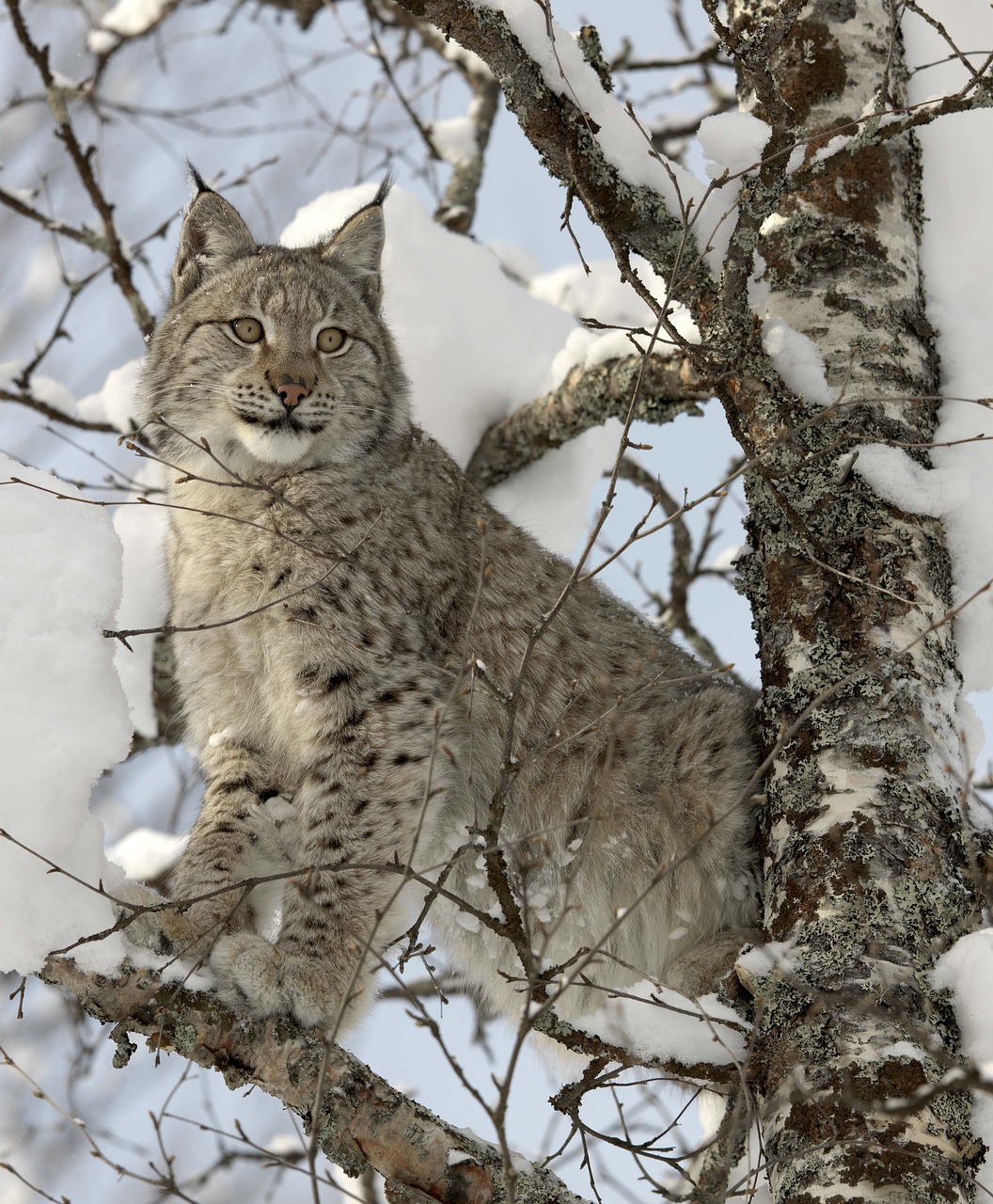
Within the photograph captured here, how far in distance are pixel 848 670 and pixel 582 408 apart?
2395 millimetres

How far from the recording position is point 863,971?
293 cm

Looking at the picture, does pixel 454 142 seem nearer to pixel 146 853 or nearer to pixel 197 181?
pixel 197 181

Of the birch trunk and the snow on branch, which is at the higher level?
the birch trunk

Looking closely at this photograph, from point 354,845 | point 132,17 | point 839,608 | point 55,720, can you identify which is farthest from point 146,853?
point 132,17

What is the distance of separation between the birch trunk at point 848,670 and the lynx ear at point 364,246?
1.55 metres

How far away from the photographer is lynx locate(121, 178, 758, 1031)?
12.6ft

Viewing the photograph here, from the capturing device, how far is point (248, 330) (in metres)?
4.50

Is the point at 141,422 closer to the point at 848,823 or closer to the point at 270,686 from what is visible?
the point at 270,686

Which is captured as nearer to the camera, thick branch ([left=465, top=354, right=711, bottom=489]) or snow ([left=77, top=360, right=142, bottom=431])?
thick branch ([left=465, top=354, right=711, bottom=489])

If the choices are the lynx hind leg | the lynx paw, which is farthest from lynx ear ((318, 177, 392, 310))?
the lynx hind leg

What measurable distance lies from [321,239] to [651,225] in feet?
6.48

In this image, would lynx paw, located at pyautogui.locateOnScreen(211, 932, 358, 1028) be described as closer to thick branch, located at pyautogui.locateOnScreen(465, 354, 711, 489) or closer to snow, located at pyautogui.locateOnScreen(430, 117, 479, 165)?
thick branch, located at pyautogui.locateOnScreen(465, 354, 711, 489)

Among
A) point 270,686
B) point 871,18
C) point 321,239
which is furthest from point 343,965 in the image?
point 871,18

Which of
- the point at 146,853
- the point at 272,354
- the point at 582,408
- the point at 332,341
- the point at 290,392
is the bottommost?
the point at 146,853
